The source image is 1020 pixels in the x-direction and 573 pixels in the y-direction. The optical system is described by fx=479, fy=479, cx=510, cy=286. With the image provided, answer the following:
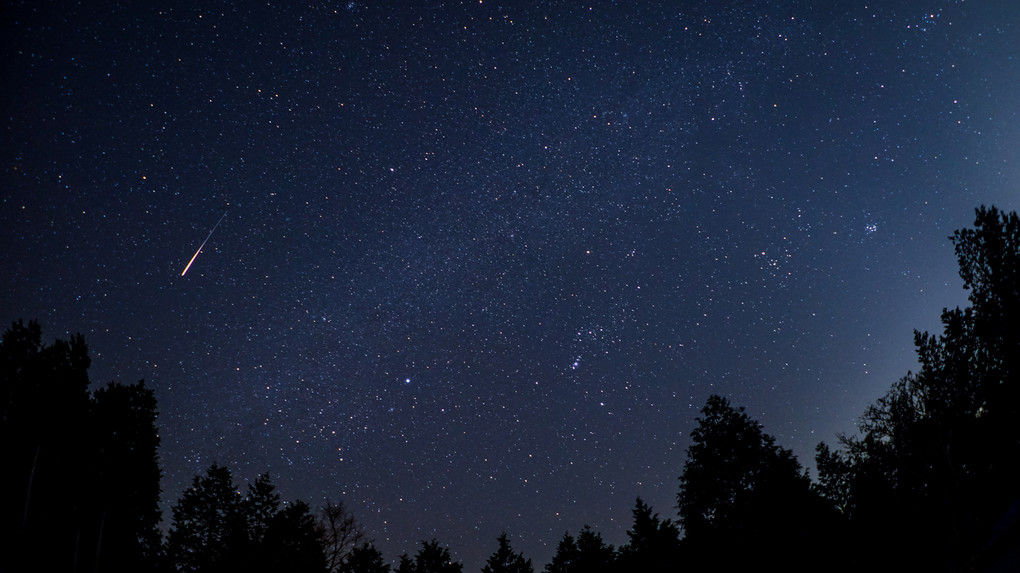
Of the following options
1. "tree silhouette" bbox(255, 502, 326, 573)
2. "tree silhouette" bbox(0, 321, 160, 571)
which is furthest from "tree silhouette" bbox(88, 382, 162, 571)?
"tree silhouette" bbox(255, 502, 326, 573)

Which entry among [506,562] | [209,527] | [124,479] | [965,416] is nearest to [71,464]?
[124,479]

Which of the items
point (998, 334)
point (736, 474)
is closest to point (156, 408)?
point (736, 474)

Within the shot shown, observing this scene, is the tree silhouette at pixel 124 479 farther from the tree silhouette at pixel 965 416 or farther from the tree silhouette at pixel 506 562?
the tree silhouette at pixel 965 416

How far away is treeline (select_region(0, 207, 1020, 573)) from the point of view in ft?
71.5

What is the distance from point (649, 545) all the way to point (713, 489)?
5.87m

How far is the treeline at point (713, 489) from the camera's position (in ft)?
71.5

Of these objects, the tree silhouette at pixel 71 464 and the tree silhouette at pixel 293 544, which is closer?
the tree silhouette at pixel 71 464

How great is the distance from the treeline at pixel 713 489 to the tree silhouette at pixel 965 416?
6 centimetres

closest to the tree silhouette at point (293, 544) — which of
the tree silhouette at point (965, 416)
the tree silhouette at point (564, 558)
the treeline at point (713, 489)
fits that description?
the treeline at point (713, 489)

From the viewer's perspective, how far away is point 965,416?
73.4 ft

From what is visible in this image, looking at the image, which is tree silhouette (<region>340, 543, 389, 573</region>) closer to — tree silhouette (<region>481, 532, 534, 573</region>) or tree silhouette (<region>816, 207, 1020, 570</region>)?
tree silhouette (<region>481, 532, 534, 573</region>)

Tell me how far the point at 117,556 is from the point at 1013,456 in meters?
47.6

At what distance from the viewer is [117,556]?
28.7 m

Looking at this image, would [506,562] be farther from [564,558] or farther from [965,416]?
[965,416]
